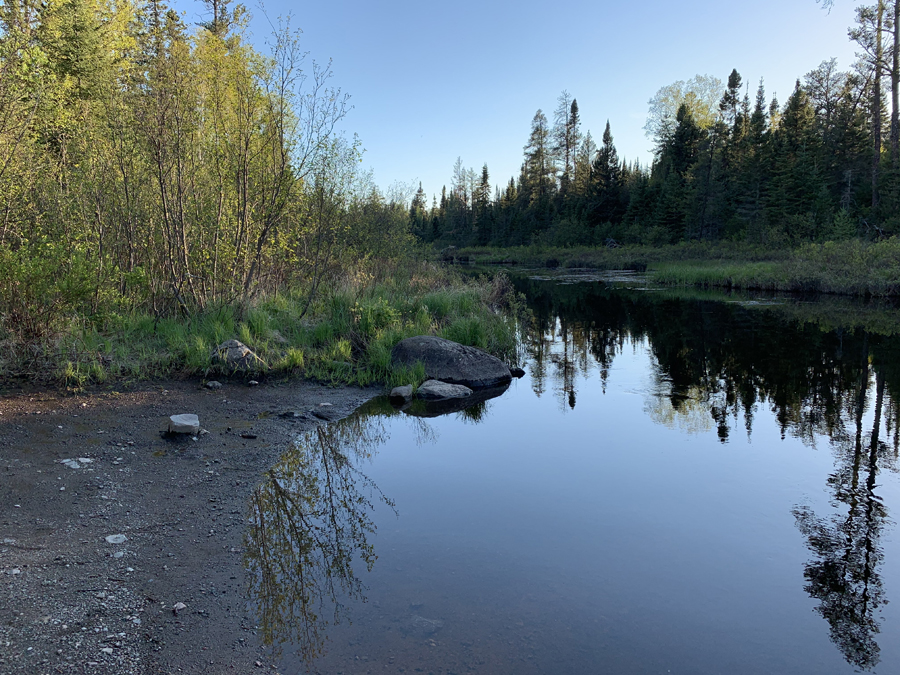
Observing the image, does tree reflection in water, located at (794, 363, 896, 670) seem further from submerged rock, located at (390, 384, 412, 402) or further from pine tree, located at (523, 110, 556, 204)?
pine tree, located at (523, 110, 556, 204)

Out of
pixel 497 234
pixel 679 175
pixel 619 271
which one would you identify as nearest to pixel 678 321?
pixel 619 271

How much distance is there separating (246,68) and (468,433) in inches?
289

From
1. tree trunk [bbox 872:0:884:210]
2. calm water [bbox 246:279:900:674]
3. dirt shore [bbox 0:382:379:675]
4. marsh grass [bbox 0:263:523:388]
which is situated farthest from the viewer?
tree trunk [bbox 872:0:884:210]

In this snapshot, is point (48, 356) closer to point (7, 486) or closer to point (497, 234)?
point (7, 486)

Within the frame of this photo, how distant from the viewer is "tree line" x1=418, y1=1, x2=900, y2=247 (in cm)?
3262

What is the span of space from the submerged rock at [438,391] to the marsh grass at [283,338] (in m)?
0.31

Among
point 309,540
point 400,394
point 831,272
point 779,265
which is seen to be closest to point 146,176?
point 400,394

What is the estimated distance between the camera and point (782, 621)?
11.6ft

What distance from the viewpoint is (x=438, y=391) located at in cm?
895

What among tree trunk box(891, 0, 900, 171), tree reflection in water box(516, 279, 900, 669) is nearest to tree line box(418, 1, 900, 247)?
tree trunk box(891, 0, 900, 171)

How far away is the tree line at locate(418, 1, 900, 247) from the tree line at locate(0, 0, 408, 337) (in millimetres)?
31119

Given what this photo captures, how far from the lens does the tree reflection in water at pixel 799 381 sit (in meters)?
4.12

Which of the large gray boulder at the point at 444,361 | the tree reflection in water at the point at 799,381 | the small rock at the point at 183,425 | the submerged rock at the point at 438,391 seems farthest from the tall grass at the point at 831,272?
Answer: the small rock at the point at 183,425

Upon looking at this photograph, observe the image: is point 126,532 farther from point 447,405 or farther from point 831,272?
point 831,272
